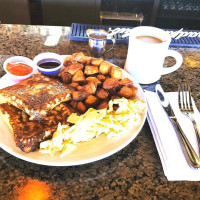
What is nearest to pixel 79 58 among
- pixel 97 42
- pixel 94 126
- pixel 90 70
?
pixel 90 70

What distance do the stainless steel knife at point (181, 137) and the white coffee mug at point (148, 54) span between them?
0.46ft

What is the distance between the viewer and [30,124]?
3.19ft

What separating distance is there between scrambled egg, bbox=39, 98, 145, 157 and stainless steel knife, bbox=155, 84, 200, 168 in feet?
0.52

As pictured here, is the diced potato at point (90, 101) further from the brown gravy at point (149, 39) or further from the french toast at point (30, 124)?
the brown gravy at point (149, 39)

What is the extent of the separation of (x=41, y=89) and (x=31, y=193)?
459 mm

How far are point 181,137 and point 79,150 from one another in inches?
17.2

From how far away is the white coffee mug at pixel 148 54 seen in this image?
1.25 m

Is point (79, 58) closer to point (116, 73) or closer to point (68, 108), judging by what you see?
point (116, 73)

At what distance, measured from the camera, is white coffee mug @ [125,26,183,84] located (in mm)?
1249

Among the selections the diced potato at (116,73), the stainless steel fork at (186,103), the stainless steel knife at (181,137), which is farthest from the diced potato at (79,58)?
the stainless steel fork at (186,103)

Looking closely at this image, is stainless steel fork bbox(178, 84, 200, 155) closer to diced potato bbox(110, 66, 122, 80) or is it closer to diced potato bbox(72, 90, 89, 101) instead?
diced potato bbox(110, 66, 122, 80)

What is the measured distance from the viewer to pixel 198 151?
3.25 feet

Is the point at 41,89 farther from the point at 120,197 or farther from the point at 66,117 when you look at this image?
the point at 120,197

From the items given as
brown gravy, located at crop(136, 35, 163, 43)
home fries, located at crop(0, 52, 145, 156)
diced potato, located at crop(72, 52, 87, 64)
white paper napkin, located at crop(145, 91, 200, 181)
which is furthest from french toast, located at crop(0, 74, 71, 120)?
brown gravy, located at crop(136, 35, 163, 43)
